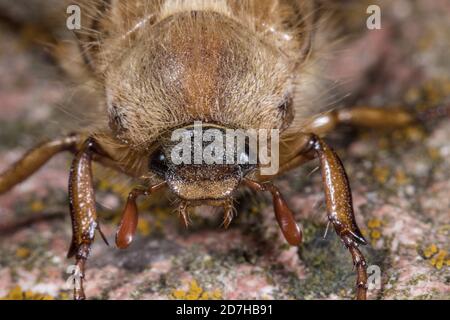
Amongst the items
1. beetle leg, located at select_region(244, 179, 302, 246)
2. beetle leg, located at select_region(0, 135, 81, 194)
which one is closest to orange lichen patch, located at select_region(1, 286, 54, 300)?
beetle leg, located at select_region(0, 135, 81, 194)

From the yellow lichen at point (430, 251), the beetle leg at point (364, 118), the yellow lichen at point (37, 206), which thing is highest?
the beetle leg at point (364, 118)

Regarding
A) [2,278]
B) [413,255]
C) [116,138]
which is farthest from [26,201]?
[413,255]

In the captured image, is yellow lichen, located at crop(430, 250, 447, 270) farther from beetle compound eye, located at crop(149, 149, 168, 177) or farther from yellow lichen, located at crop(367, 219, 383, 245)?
beetle compound eye, located at crop(149, 149, 168, 177)

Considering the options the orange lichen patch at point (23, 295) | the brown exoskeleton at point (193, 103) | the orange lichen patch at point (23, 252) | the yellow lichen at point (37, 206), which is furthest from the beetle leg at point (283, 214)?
the yellow lichen at point (37, 206)

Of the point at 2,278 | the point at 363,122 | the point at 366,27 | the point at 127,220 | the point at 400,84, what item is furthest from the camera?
the point at 366,27

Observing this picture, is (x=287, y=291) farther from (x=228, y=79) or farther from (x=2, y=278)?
(x=2, y=278)

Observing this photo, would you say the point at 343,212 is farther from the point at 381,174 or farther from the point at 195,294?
the point at 381,174

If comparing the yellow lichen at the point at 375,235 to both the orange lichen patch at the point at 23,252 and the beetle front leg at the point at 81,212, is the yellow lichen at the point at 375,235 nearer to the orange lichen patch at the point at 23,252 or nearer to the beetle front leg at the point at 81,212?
the beetle front leg at the point at 81,212
